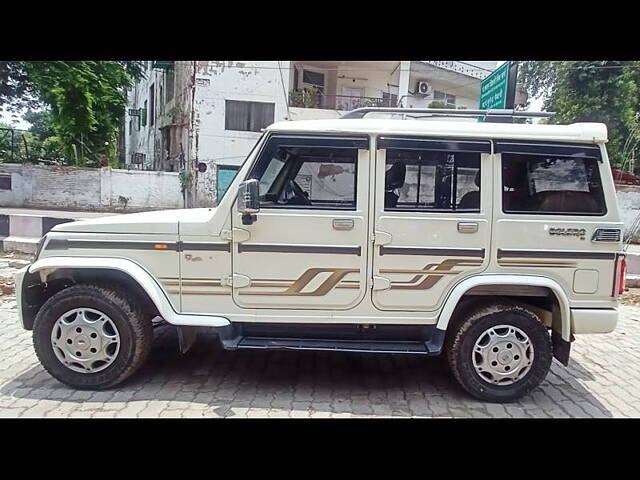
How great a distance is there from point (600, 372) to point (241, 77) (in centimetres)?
1700

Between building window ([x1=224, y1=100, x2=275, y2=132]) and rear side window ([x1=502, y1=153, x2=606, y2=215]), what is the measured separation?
633 inches

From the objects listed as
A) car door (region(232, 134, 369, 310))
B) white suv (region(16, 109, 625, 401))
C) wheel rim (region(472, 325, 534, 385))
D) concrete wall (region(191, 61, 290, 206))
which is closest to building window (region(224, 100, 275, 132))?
concrete wall (region(191, 61, 290, 206))

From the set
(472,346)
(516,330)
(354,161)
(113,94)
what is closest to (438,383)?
(472,346)

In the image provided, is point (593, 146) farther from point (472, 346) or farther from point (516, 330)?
point (472, 346)

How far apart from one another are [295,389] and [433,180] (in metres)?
2.10

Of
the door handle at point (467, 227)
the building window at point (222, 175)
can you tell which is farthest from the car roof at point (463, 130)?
the building window at point (222, 175)

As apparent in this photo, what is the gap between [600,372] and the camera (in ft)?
13.6

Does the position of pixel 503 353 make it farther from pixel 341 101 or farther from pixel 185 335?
pixel 341 101

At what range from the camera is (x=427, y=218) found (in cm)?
333

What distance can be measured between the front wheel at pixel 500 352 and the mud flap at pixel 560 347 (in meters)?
0.18

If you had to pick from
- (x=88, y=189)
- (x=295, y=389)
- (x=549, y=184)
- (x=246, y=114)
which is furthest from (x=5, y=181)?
(x=549, y=184)

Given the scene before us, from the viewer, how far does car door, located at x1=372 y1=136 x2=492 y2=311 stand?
3328mm

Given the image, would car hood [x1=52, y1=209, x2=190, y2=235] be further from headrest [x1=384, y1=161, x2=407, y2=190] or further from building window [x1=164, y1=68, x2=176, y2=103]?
building window [x1=164, y1=68, x2=176, y2=103]
